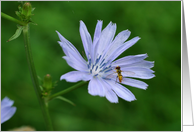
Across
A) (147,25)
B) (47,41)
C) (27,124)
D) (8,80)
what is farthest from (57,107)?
(147,25)

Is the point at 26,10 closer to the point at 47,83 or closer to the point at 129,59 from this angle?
the point at 47,83

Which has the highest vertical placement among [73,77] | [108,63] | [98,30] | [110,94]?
[98,30]

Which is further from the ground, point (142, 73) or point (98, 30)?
point (98, 30)

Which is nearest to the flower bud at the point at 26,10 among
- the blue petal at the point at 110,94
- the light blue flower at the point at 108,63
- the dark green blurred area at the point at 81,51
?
the light blue flower at the point at 108,63

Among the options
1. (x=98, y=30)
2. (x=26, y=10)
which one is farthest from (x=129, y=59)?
(x=26, y=10)

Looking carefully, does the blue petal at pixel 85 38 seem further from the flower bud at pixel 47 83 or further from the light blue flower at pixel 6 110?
the light blue flower at pixel 6 110

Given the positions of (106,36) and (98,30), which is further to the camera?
(106,36)

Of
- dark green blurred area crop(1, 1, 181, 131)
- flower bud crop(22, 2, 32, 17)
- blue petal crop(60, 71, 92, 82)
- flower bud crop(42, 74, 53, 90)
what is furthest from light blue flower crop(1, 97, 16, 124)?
dark green blurred area crop(1, 1, 181, 131)
